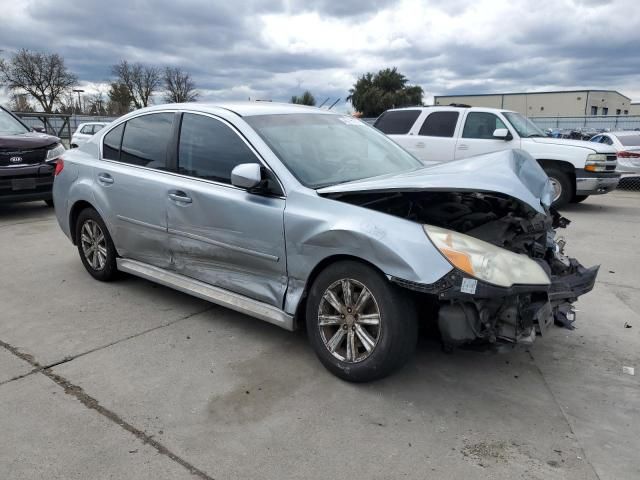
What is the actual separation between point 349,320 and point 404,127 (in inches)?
338

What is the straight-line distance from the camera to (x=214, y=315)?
4.48 metres

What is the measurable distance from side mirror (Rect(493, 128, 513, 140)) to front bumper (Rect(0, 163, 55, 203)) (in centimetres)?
803

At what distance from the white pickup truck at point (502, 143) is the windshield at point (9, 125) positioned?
7100 millimetres

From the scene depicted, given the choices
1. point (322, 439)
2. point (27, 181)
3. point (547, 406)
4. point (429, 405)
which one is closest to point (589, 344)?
point (547, 406)

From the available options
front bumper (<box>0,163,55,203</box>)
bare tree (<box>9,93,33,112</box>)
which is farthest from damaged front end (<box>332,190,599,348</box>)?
bare tree (<box>9,93,33,112</box>)

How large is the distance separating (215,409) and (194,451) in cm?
39

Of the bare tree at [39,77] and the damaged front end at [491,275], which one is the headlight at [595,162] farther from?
the bare tree at [39,77]

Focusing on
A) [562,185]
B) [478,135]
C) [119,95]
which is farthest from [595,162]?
[119,95]

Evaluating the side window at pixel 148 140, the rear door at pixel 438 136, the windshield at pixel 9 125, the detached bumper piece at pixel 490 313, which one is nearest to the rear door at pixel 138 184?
the side window at pixel 148 140

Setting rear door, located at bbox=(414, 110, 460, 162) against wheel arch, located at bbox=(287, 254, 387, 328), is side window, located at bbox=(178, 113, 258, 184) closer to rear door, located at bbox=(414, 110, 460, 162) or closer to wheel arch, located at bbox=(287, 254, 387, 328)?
wheel arch, located at bbox=(287, 254, 387, 328)

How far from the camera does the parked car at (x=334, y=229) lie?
3006mm

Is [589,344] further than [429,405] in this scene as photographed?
Yes

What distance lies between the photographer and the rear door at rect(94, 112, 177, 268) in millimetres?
4379

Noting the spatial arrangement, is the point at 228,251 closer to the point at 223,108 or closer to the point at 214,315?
the point at 214,315
